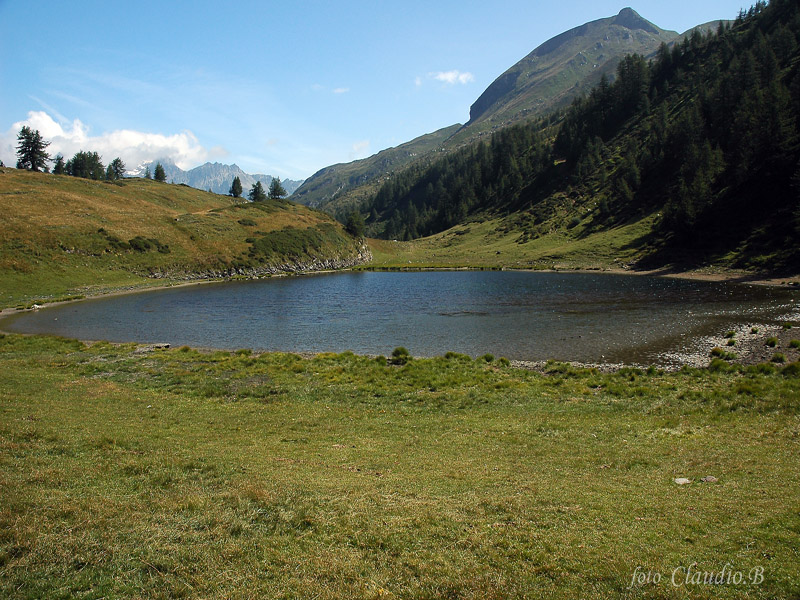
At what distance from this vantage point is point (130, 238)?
103562mm

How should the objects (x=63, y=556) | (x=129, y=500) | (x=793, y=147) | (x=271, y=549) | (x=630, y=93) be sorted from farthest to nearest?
(x=630, y=93)
(x=793, y=147)
(x=129, y=500)
(x=271, y=549)
(x=63, y=556)

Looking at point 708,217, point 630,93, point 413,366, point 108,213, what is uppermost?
point 630,93

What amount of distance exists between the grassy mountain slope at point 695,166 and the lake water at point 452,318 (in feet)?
76.5

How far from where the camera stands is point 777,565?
7262 millimetres

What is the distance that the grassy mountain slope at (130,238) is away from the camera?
8231cm

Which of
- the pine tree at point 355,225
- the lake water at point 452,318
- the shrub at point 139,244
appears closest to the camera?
the lake water at point 452,318

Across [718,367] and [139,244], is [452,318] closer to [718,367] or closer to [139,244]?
[718,367]

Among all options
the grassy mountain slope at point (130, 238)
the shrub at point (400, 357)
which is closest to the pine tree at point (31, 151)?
the grassy mountain slope at point (130, 238)

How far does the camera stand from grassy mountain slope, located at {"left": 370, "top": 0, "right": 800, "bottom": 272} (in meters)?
88.8

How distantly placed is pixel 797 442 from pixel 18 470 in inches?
859

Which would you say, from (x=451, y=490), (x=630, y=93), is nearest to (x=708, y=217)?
(x=451, y=490)

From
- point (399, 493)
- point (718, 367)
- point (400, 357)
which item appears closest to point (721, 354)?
point (718, 367)

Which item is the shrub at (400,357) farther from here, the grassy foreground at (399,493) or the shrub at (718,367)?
the shrub at (718,367)

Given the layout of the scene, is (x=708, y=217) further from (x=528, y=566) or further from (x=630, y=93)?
(x=630, y=93)
